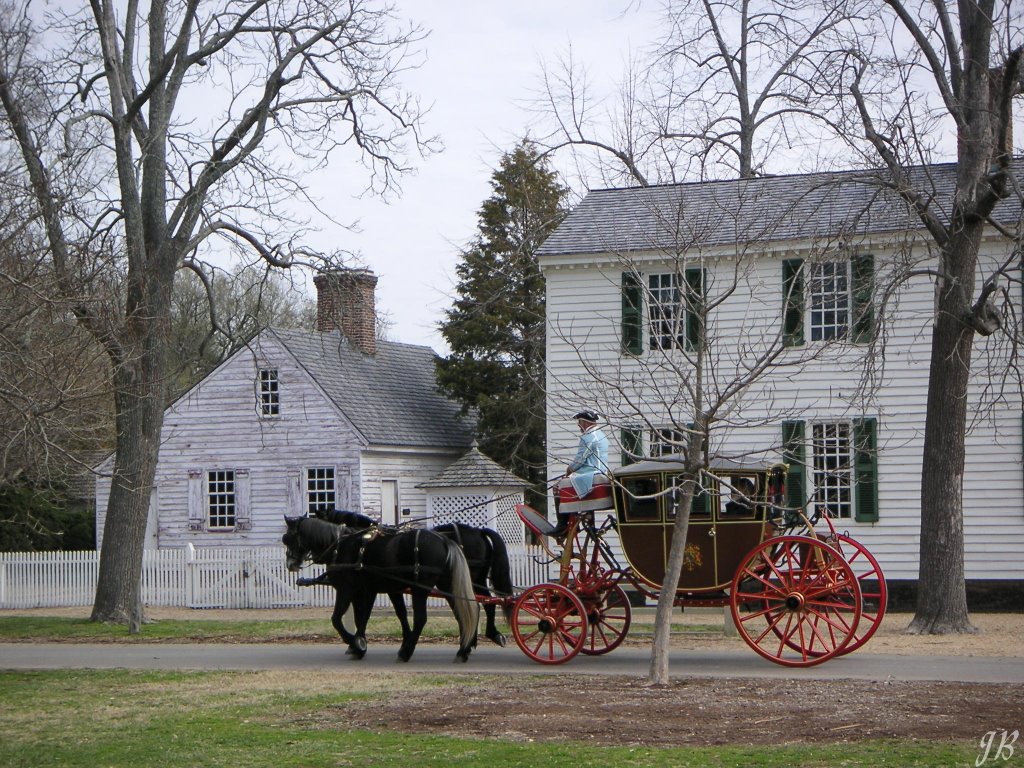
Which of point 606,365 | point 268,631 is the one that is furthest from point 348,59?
point 268,631

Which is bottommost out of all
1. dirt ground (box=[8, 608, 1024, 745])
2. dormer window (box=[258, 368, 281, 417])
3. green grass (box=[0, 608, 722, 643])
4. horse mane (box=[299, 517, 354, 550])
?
green grass (box=[0, 608, 722, 643])

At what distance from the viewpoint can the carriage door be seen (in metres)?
32.5

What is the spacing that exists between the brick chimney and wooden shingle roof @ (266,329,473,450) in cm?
54

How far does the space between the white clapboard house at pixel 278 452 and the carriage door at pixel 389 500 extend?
36mm

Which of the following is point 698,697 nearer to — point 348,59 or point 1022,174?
Result: point 348,59

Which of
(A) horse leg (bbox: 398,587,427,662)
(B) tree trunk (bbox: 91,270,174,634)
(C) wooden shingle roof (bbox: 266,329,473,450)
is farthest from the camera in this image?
(C) wooden shingle roof (bbox: 266,329,473,450)

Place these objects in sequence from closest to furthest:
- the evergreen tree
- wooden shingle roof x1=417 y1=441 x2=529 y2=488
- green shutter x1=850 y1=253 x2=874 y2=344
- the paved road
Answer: the paved road < green shutter x1=850 y1=253 x2=874 y2=344 < wooden shingle roof x1=417 y1=441 x2=529 y2=488 < the evergreen tree

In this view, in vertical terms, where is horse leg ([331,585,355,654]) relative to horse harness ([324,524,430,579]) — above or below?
below

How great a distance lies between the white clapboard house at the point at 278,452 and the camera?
3200 cm

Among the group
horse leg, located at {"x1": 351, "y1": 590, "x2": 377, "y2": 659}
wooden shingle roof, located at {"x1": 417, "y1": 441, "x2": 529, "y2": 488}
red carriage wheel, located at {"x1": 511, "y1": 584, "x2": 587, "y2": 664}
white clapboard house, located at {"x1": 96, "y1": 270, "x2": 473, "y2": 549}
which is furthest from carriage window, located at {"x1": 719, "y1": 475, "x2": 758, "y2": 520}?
white clapboard house, located at {"x1": 96, "y1": 270, "x2": 473, "y2": 549}

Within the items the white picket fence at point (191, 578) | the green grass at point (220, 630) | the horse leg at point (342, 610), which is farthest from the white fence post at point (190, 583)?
the horse leg at point (342, 610)

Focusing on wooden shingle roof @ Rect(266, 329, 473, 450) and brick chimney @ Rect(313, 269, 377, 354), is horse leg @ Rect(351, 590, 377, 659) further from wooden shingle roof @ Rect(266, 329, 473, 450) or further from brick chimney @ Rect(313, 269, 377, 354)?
wooden shingle roof @ Rect(266, 329, 473, 450)

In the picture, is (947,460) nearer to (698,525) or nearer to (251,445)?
(698,525)

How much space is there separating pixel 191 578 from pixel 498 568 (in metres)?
13.5
